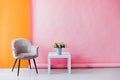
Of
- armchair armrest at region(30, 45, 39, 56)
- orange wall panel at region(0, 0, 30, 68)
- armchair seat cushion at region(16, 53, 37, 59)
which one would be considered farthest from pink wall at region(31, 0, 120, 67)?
A: armchair seat cushion at region(16, 53, 37, 59)

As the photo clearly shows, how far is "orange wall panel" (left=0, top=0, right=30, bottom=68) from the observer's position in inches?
216

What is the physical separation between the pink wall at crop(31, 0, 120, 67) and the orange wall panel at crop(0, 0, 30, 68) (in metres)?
0.21

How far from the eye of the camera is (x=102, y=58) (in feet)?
18.6

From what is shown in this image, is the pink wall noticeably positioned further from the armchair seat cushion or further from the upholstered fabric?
the armchair seat cushion

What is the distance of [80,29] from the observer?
Answer: 5.61m

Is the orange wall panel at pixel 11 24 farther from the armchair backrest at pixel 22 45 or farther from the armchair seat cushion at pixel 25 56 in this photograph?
the armchair seat cushion at pixel 25 56

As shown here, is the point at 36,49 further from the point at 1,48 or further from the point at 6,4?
the point at 6,4

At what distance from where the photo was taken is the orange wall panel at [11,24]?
5484 mm

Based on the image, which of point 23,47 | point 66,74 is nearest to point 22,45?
point 23,47

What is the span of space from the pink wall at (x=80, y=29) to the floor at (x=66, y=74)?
288 mm

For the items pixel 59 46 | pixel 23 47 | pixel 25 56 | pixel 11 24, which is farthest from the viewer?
pixel 11 24

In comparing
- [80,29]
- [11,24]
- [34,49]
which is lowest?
[34,49]

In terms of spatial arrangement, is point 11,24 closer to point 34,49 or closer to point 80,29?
point 34,49

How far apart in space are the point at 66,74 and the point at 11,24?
6.38ft
